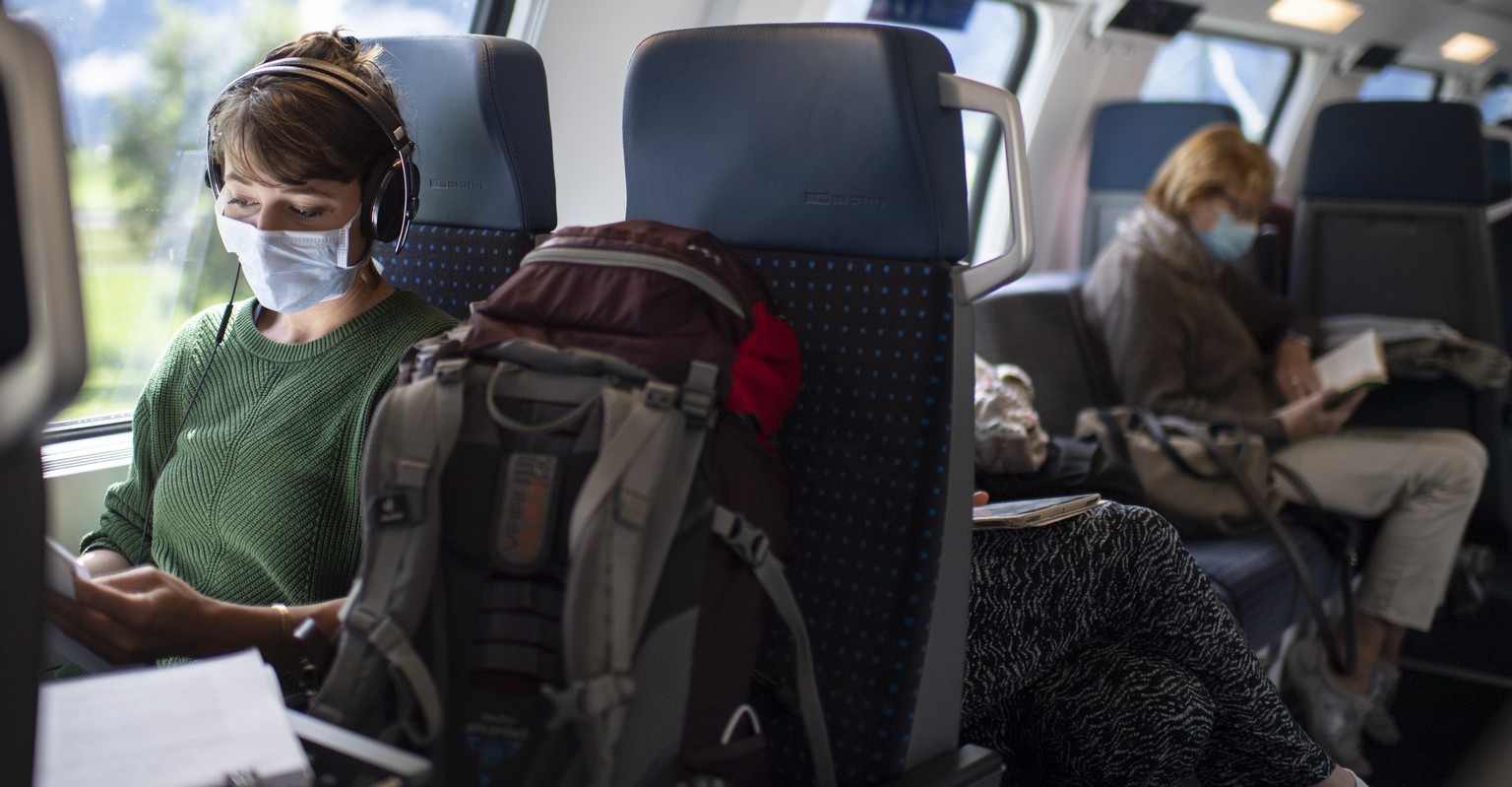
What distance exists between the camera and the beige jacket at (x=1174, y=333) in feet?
10.3

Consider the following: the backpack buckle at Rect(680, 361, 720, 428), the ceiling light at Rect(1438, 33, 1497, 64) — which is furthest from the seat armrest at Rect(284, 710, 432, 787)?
the ceiling light at Rect(1438, 33, 1497, 64)

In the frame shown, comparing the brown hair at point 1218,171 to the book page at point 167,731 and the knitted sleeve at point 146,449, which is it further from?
the book page at point 167,731

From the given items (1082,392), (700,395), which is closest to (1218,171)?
(1082,392)

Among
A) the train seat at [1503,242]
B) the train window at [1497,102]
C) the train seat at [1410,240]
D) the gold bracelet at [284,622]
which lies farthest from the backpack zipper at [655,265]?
the train window at [1497,102]

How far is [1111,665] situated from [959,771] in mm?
566

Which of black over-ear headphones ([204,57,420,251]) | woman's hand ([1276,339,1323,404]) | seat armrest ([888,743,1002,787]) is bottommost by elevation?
seat armrest ([888,743,1002,787])

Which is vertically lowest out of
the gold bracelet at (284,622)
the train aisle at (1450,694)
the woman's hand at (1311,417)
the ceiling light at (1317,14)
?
the train aisle at (1450,694)

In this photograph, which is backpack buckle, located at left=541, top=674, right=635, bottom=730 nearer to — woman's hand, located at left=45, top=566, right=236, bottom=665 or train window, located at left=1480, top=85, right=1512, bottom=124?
woman's hand, located at left=45, top=566, right=236, bottom=665

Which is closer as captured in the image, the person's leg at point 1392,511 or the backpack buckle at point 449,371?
the backpack buckle at point 449,371

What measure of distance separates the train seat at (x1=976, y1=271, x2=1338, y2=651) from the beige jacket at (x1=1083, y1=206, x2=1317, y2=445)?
0.12m

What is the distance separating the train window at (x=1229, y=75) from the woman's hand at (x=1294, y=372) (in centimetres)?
194

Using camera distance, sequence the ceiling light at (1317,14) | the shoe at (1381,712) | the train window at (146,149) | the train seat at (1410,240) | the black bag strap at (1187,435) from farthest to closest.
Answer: the ceiling light at (1317,14), the train seat at (1410,240), the shoe at (1381,712), the black bag strap at (1187,435), the train window at (146,149)

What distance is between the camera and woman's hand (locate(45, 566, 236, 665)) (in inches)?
46.3

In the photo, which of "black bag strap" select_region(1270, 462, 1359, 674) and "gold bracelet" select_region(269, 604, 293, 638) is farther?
"black bag strap" select_region(1270, 462, 1359, 674)
